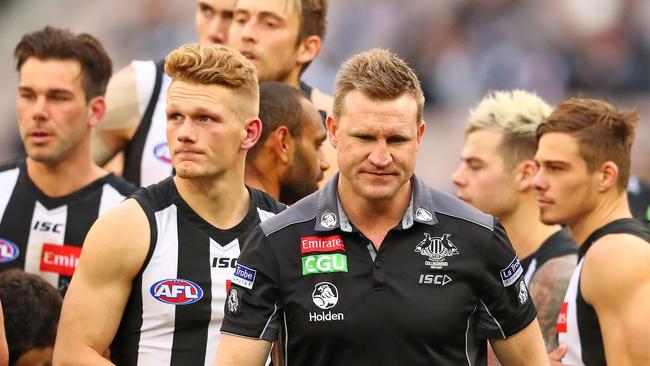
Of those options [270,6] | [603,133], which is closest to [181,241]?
[270,6]

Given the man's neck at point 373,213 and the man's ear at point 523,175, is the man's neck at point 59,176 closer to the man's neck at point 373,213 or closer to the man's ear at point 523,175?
the man's neck at point 373,213

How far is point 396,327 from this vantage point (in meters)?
4.45

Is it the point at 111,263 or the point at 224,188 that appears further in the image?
the point at 224,188

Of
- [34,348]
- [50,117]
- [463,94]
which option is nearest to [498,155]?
[50,117]

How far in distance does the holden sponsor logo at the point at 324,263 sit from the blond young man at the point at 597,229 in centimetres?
210

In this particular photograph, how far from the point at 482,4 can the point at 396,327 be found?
1021cm

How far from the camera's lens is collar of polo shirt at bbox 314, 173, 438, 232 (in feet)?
15.0

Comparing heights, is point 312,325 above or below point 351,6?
below

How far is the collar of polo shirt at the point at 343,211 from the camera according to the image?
15.0 ft

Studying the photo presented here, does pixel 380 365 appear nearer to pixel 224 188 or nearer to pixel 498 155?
pixel 224 188

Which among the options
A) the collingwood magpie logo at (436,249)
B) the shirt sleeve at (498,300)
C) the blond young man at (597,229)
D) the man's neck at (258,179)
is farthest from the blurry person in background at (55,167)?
the shirt sleeve at (498,300)

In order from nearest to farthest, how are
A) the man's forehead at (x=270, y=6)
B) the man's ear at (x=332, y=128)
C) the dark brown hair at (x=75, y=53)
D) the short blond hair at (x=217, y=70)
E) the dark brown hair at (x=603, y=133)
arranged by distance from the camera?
the man's ear at (x=332, y=128)
the short blond hair at (x=217, y=70)
the dark brown hair at (x=75, y=53)
the dark brown hair at (x=603, y=133)
the man's forehead at (x=270, y=6)

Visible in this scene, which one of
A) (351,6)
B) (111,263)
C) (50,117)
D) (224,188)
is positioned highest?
(351,6)

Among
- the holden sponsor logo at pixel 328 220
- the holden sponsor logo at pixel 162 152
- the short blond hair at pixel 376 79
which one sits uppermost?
the holden sponsor logo at pixel 162 152
